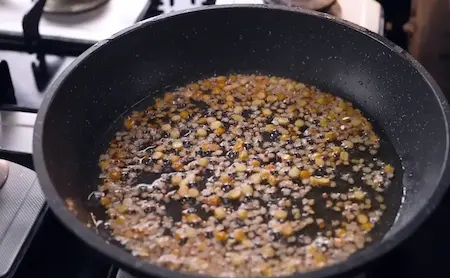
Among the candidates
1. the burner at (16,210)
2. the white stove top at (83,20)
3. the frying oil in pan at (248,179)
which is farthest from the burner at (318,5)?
the burner at (16,210)

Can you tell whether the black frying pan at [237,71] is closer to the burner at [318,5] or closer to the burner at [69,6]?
the burner at [318,5]

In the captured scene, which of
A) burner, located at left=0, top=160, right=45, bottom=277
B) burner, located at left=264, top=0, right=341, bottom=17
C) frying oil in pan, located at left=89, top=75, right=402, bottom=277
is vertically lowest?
burner, located at left=0, top=160, right=45, bottom=277

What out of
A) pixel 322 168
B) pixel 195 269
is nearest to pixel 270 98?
pixel 322 168

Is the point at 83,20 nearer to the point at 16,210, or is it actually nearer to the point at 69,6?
the point at 69,6

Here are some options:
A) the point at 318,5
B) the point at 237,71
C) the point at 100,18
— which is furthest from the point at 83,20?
the point at 318,5

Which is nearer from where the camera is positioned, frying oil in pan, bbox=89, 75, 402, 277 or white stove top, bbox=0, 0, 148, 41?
frying oil in pan, bbox=89, 75, 402, 277

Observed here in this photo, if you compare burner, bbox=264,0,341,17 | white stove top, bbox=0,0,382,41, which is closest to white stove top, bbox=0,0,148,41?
white stove top, bbox=0,0,382,41

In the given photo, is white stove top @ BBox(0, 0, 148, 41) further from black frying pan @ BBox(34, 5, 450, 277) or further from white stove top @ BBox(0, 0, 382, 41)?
black frying pan @ BBox(34, 5, 450, 277)
